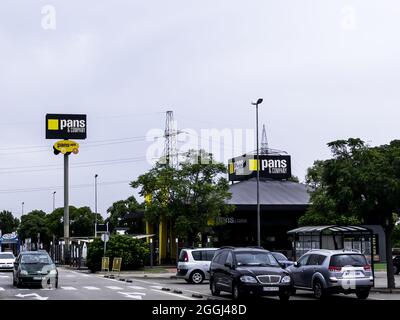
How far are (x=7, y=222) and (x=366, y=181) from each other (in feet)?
483

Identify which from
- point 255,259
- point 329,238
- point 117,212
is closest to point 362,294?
point 255,259

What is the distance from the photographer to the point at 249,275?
21.7m

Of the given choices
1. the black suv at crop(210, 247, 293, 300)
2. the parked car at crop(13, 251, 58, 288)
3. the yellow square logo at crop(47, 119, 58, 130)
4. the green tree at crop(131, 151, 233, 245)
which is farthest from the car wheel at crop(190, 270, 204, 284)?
the yellow square logo at crop(47, 119, 58, 130)

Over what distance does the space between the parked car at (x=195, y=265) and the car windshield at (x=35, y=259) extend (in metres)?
7.05

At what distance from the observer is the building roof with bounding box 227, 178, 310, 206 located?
218 feet

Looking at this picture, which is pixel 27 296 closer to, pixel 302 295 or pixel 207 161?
pixel 302 295

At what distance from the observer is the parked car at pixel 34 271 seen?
1123 inches

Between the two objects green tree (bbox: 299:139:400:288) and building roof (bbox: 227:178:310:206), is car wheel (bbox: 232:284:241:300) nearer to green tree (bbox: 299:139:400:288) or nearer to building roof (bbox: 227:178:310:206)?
green tree (bbox: 299:139:400:288)

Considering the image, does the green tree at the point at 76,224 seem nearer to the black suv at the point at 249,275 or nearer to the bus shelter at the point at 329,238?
the bus shelter at the point at 329,238

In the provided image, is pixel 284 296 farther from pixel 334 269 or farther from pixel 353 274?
pixel 353 274

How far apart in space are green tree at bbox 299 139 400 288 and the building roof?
36.7 metres

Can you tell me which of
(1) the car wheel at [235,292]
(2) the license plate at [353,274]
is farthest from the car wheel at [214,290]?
A: (2) the license plate at [353,274]

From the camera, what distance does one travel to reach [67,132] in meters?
78.8
